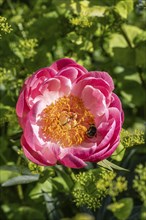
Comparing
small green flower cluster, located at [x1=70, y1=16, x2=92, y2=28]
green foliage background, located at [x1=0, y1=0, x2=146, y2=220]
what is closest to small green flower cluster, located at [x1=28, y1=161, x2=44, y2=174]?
green foliage background, located at [x1=0, y1=0, x2=146, y2=220]

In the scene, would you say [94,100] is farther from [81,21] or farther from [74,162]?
[81,21]

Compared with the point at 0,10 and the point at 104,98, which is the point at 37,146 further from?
the point at 0,10

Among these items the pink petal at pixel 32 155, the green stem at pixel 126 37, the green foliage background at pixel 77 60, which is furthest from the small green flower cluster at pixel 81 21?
the pink petal at pixel 32 155

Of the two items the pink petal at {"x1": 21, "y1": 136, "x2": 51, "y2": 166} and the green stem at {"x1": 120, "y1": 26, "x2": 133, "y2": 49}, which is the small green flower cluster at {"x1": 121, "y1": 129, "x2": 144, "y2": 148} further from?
the green stem at {"x1": 120, "y1": 26, "x2": 133, "y2": 49}

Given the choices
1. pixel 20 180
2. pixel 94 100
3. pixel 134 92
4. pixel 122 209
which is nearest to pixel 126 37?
pixel 134 92

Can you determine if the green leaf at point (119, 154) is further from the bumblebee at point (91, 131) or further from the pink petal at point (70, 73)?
the pink petal at point (70, 73)

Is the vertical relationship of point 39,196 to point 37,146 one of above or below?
below

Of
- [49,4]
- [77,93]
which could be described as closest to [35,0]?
[49,4]
